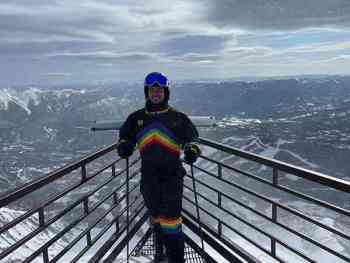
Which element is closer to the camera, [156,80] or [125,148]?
[156,80]

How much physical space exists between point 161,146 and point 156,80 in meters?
0.91

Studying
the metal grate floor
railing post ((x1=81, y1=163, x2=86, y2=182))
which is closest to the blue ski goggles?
railing post ((x1=81, y1=163, x2=86, y2=182))

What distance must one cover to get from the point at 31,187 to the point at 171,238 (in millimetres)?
2215

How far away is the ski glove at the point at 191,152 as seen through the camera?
5.03 metres

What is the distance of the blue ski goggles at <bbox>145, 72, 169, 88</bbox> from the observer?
5098mm

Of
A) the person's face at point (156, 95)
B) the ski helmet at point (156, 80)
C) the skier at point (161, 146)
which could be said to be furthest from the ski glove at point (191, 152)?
the ski helmet at point (156, 80)

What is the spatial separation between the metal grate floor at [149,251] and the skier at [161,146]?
1887mm

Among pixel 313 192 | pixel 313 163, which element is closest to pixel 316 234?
pixel 313 192

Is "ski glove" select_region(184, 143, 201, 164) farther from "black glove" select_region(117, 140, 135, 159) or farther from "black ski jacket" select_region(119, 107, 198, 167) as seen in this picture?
"black glove" select_region(117, 140, 135, 159)

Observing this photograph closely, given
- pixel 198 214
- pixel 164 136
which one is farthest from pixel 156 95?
pixel 198 214

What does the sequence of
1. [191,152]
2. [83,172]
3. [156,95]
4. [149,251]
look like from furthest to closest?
[149,251] < [83,172] < [156,95] < [191,152]

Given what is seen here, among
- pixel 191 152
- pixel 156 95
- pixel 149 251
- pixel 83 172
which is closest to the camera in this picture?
pixel 191 152

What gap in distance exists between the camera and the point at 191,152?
5.04 meters

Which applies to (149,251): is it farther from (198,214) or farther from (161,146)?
(161,146)
